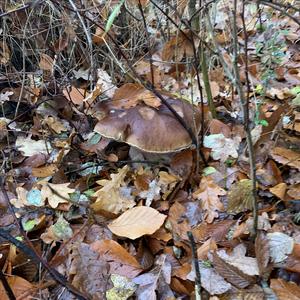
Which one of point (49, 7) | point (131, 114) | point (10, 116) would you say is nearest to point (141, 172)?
point (131, 114)

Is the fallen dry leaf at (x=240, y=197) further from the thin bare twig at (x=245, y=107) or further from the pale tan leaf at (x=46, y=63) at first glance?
the pale tan leaf at (x=46, y=63)

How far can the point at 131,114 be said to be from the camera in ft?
7.38

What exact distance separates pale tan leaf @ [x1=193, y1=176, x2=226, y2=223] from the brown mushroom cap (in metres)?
0.23

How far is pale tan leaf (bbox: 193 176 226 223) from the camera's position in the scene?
6.70 ft

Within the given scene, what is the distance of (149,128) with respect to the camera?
218 centimetres

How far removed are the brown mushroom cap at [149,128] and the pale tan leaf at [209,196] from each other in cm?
23

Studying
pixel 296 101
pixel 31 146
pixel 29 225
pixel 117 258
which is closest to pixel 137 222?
pixel 117 258

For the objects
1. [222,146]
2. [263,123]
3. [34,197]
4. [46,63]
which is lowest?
[34,197]

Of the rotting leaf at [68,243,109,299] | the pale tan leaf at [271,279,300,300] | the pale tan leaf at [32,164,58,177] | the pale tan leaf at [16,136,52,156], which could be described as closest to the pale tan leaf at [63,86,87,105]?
the pale tan leaf at [16,136,52,156]

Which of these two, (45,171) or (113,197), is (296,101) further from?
(45,171)

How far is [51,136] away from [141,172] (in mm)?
813

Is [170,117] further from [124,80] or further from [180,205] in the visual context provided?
[124,80]

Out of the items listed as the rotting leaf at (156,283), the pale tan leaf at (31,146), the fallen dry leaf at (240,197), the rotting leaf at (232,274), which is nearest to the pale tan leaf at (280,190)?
the fallen dry leaf at (240,197)

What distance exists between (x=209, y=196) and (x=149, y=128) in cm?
47
